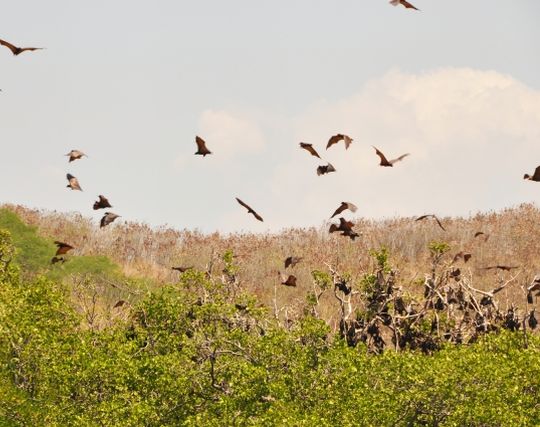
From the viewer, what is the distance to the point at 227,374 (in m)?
22.4

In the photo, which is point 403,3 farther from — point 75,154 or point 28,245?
point 28,245

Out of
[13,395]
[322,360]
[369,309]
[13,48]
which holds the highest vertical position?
[13,48]

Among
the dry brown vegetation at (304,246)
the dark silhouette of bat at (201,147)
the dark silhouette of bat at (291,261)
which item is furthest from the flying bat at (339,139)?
the dry brown vegetation at (304,246)

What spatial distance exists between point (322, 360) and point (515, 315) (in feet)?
27.7

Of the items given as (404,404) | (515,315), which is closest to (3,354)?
(404,404)

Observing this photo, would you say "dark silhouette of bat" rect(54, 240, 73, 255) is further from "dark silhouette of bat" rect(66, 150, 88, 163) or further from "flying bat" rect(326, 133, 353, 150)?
"flying bat" rect(326, 133, 353, 150)

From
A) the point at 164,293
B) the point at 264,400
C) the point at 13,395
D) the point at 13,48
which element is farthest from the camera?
the point at 164,293

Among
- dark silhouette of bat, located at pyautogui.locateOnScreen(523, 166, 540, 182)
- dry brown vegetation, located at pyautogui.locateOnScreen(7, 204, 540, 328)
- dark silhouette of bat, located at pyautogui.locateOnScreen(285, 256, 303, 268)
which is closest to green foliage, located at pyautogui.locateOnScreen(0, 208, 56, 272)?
dry brown vegetation, located at pyautogui.locateOnScreen(7, 204, 540, 328)

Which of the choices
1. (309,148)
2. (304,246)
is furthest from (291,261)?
(304,246)

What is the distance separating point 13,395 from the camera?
2256 centimetres

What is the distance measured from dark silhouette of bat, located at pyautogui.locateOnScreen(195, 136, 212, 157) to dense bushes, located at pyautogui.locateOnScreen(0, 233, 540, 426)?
5.67m

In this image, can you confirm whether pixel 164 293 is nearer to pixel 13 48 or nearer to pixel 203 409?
pixel 203 409

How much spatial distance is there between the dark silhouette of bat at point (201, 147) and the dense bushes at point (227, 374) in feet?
18.6

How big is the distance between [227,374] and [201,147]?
6709 millimetres
